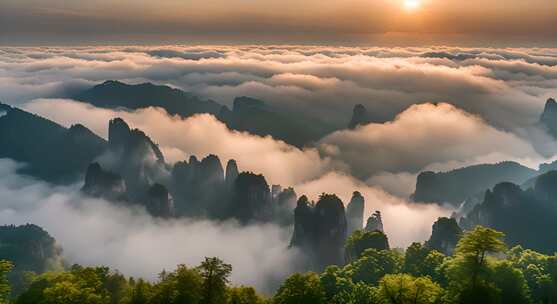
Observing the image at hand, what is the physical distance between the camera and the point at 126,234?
168625mm

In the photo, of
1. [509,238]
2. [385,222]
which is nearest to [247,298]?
[509,238]

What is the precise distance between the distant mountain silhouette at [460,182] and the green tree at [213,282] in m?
161

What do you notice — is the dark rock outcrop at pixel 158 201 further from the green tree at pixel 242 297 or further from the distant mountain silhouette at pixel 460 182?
the green tree at pixel 242 297

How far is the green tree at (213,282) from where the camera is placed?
47938mm

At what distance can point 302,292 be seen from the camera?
A: 49125 mm

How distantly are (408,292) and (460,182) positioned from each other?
6451 inches

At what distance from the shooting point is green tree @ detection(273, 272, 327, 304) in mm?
48344

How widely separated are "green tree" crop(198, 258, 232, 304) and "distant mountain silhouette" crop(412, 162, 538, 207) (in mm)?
160716

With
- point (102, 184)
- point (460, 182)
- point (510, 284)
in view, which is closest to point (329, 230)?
point (460, 182)

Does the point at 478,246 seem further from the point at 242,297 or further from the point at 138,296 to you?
the point at 138,296

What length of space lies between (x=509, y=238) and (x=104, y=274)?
96.2m

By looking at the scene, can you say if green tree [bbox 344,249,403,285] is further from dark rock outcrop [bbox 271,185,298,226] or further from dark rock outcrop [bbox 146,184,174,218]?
dark rock outcrop [bbox 146,184,174,218]

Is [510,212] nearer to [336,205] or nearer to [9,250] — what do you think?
[336,205]

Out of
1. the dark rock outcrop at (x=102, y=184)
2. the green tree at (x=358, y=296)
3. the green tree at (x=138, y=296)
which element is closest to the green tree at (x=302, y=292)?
the green tree at (x=358, y=296)
